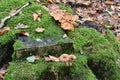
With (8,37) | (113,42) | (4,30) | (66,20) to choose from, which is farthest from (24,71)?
(113,42)

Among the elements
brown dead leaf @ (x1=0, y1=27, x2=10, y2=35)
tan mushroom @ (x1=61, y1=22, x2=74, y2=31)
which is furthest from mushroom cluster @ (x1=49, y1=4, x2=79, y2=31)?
brown dead leaf @ (x1=0, y1=27, x2=10, y2=35)

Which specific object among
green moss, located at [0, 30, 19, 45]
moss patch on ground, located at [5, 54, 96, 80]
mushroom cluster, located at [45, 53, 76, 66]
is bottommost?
moss patch on ground, located at [5, 54, 96, 80]

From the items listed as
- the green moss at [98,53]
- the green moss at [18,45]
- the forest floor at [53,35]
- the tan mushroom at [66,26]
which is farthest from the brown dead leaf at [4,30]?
the green moss at [98,53]

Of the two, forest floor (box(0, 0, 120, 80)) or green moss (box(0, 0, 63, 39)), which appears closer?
forest floor (box(0, 0, 120, 80))

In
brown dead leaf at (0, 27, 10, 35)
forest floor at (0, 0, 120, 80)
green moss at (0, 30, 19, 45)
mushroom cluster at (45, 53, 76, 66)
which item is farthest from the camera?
brown dead leaf at (0, 27, 10, 35)

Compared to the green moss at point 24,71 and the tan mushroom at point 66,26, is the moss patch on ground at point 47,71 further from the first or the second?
the tan mushroom at point 66,26

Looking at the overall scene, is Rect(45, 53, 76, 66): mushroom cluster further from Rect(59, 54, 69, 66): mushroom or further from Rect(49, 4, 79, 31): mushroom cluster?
Rect(49, 4, 79, 31): mushroom cluster

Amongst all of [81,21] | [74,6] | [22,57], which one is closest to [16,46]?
[22,57]

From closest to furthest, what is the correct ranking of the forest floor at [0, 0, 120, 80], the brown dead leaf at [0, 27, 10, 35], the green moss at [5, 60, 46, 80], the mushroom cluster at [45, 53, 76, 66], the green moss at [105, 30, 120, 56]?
the green moss at [5, 60, 46, 80]
the mushroom cluster at [45, 53, 76, 66]
the forest floor at [0, 0, 120, 80]
the brown dead leaf at [0, 27, 10, 35]
the green moss at [105, 30, 120, 56]

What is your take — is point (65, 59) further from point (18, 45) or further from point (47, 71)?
point (18, 45)

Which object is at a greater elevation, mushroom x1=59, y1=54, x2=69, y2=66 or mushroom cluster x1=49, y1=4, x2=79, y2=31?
mushroom cluster x1=49, y1=4, x2=79, y2=31
